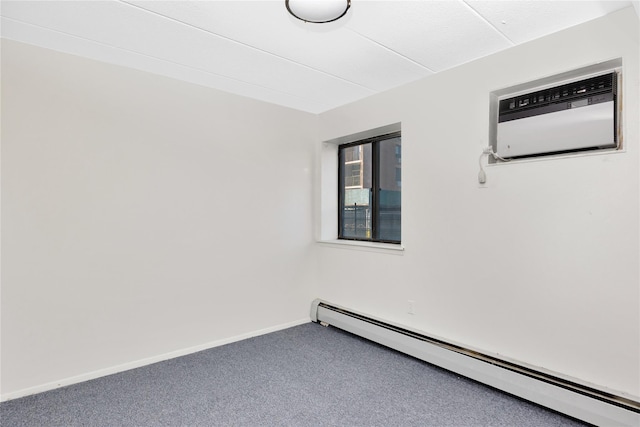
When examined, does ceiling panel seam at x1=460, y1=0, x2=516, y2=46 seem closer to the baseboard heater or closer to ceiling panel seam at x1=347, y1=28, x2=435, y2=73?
ceiling panel seam at x1=347, y1=28, x2=435, y2=73

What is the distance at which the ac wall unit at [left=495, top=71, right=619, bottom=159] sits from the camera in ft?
6.31

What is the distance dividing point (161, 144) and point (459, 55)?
241 centimetres

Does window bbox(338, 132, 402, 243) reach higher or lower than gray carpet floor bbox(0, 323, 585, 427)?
higher

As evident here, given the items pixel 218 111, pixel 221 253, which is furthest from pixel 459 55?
pixel 221 253

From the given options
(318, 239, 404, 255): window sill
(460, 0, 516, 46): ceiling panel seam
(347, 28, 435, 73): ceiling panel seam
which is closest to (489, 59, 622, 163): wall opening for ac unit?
(460, 0, 516, 46): ceiling panel seam

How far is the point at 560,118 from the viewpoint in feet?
6.82

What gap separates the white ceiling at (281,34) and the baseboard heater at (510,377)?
2125 mm

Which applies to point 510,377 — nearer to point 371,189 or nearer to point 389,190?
point 389,190

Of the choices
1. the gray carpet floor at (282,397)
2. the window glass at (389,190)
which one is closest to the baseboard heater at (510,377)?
the gray carpet floor at (282,397)

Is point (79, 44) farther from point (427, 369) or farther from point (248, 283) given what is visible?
point (427, 369)

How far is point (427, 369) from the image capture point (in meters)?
2.61

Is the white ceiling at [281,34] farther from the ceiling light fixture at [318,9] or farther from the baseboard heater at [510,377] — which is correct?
the baseboard heater at [510,377]

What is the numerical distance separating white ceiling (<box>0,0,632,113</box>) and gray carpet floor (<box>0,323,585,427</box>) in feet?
7.63

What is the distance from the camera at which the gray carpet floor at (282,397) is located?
1.99 metres
